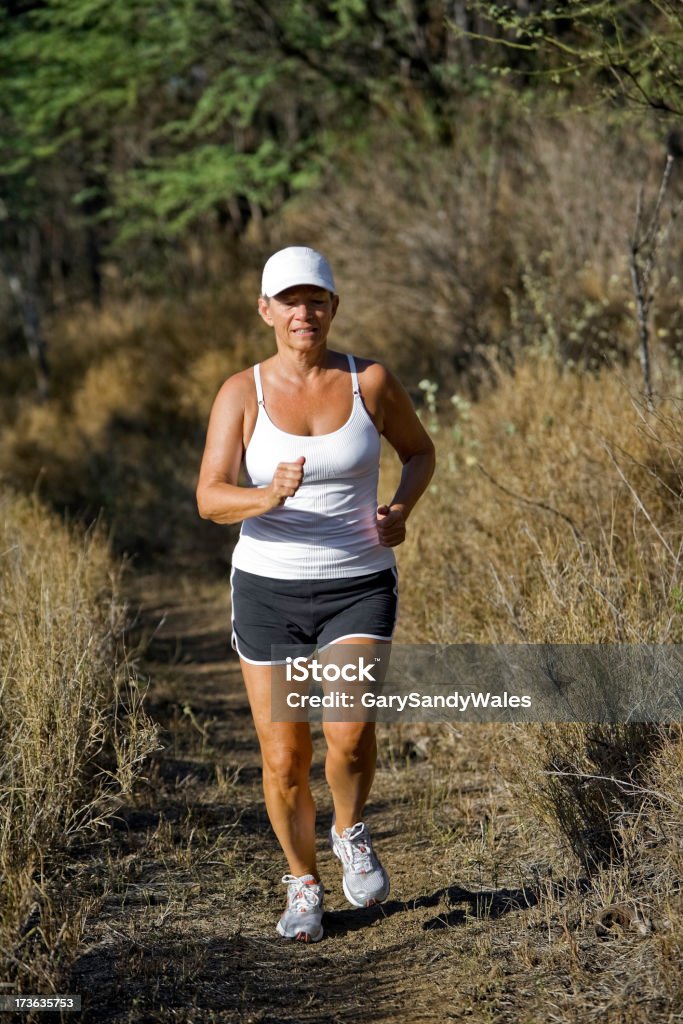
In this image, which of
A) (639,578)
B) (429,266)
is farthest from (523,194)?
(639,578)

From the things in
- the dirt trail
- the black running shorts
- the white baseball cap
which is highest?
the white baseball cap

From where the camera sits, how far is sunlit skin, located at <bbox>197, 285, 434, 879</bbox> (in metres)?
3.66

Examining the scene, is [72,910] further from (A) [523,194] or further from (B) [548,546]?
(A) [523,194]

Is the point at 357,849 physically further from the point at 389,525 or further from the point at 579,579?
the point at 579,579

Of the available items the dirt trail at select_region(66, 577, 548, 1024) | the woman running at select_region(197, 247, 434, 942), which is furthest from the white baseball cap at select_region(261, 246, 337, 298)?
the dirt trail at select_region(66, 577, 548, 1024)

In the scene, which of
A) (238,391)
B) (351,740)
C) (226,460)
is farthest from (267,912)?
(238,391)

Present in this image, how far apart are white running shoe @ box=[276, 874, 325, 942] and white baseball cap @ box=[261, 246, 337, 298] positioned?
5.90 feet

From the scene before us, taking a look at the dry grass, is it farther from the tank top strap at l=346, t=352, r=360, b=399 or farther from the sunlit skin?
Answer: the tank top strap at l=346, t=352, r=360, b=399

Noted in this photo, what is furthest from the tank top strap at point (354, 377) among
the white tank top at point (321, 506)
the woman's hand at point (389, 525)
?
the woman's hand at point (389, 525)

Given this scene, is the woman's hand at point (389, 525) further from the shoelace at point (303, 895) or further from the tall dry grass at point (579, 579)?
the shoelace at point (303, 895)

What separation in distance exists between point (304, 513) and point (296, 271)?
0.70m

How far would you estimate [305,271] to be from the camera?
3.63 meters

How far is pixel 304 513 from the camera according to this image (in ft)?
12.0

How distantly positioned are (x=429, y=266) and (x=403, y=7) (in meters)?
3.16
